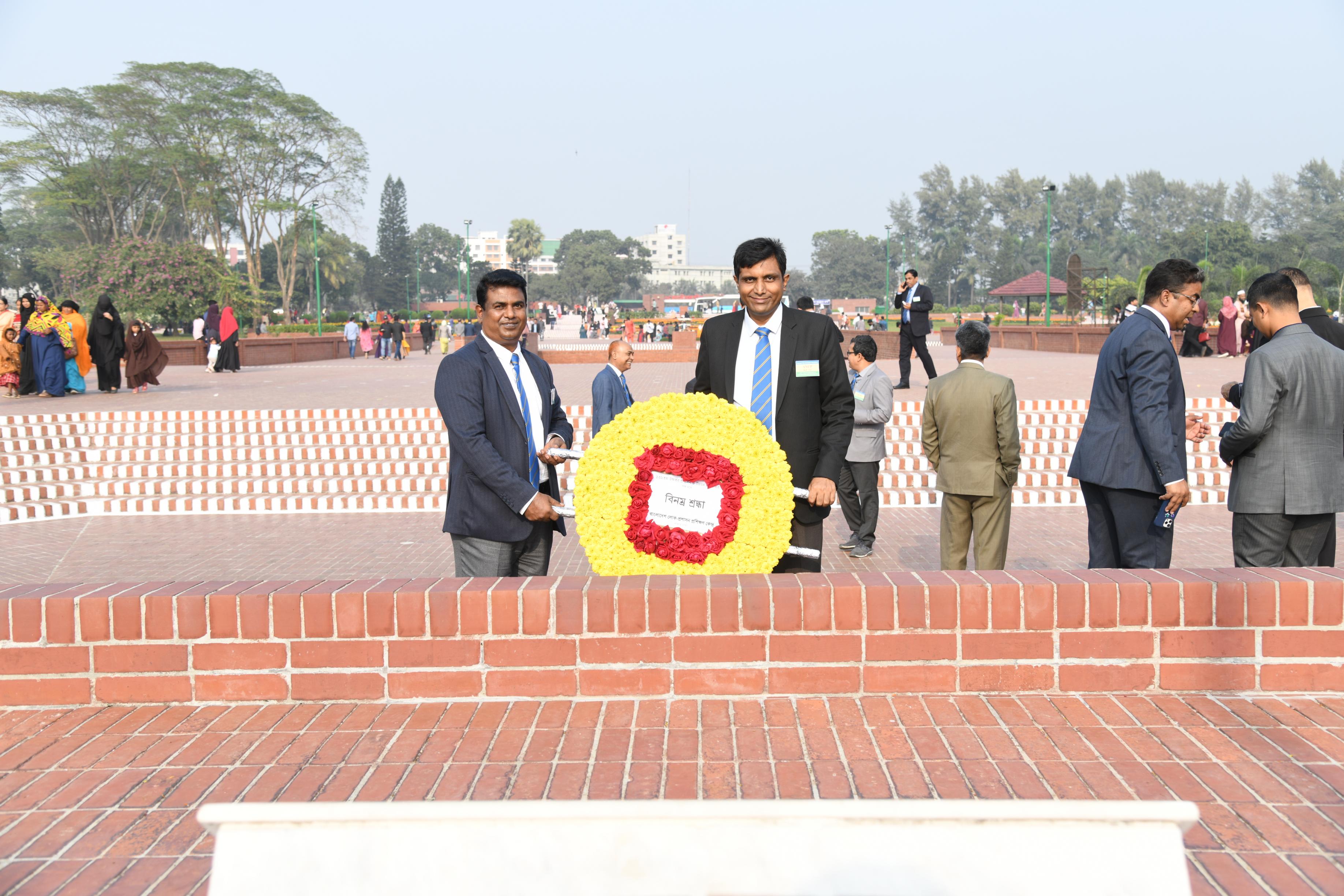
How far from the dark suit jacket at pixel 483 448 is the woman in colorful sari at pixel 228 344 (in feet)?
74.9

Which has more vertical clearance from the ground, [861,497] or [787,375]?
[787,375]

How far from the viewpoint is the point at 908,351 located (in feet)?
51.7

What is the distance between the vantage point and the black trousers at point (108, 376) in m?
17.1

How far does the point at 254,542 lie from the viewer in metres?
8.62

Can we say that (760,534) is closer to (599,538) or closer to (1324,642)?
(599,538)

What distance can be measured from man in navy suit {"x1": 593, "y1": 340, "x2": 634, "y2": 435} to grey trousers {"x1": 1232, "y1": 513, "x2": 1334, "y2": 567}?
468 centimetres

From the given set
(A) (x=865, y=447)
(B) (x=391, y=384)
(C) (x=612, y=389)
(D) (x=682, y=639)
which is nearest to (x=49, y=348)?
(B) (x=391, y=384)

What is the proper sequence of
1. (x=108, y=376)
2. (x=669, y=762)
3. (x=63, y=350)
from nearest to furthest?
1. (x=669, y=762)
2. (x=63, y=350)
3. (x=108, y=376)

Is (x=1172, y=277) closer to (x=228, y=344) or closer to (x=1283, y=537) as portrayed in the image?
(x=1283, y=537)

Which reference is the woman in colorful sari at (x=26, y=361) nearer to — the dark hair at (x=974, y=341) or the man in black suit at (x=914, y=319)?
the man in black suit at (x=914, y=319)

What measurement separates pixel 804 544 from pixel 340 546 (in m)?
5.75

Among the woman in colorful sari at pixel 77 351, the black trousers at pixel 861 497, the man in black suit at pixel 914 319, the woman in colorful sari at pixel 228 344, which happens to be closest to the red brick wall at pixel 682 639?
the black trousers at pixel 861 497

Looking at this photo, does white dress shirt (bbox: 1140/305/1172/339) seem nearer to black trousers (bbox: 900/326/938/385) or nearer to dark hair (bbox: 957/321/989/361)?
dark hair (bbox: 957/321/989/361)

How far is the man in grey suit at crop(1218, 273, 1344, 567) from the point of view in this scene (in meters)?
4.14
